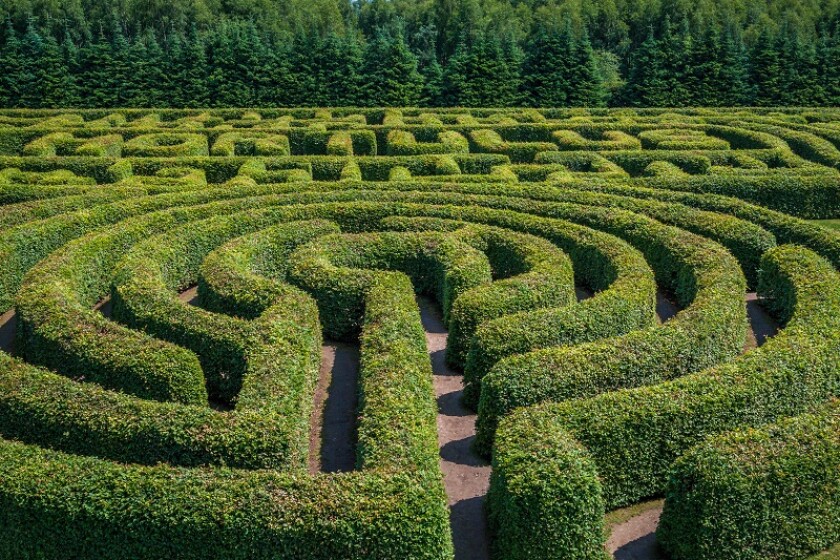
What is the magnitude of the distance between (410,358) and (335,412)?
2.18 metres

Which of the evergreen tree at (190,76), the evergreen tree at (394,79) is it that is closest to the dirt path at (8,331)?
the evergreen tree at (394,79)

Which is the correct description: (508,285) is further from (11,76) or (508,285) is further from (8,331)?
(11,76)

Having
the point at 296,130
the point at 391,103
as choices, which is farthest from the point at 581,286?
the point at 391,103

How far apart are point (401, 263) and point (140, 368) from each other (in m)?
9.06

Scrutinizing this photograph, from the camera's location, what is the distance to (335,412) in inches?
631

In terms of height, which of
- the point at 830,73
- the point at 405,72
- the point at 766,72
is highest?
the point at 405,72

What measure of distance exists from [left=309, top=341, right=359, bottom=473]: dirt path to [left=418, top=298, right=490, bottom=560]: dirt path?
1.86 m

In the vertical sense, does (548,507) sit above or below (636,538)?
above

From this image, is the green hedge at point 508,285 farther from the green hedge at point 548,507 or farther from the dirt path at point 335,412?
the green hedge at point 548,507

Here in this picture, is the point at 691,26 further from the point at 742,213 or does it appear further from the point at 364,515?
the point at 364,515

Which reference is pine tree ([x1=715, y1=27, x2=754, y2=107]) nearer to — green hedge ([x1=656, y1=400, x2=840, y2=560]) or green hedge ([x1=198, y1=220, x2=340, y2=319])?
green hedge ([x1=198, y1=220, x2=340, y2=319])

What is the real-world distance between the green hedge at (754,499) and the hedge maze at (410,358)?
4cm

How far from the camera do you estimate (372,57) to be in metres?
58.5

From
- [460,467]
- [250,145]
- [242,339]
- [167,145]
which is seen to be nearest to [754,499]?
[460,467]
